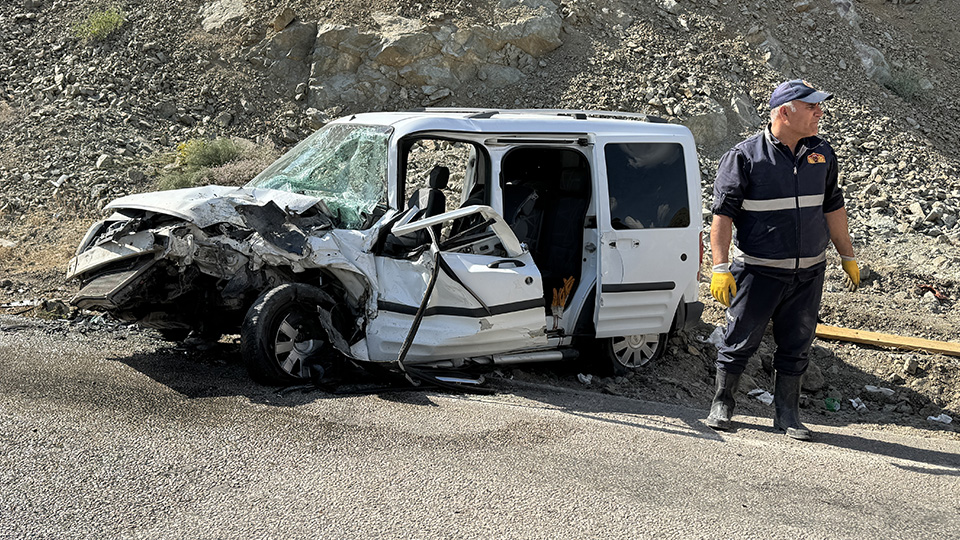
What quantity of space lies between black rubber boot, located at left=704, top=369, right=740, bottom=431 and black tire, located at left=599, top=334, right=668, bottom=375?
1.58 metres

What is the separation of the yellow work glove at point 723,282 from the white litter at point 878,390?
3.15m

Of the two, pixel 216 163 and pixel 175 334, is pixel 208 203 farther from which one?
pixel 216 163

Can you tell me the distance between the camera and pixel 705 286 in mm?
10914

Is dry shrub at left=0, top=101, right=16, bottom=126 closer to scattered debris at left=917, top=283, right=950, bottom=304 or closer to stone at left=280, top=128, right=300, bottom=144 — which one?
stone at left=280, top=128, right=300, bottom=144

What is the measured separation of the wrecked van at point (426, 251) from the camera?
19.1 feet

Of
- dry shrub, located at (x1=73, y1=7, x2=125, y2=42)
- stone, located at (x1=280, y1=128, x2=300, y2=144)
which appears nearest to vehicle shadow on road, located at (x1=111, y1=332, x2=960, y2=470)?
stone, located at (x1=280, y1=128, x2=300, y2=144)

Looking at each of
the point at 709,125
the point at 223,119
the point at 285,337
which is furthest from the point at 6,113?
the point at 709,125

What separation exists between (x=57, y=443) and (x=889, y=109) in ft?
55.9

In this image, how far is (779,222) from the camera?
5.30m

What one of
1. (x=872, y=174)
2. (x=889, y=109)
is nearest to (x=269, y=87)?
(x=872, y=174)

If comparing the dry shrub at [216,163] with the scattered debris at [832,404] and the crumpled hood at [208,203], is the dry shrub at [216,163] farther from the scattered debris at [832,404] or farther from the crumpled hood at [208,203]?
the scattered debris at [832,404]

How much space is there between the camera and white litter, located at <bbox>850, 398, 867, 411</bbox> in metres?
7.46

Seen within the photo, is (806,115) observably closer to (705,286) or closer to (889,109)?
(705,286)

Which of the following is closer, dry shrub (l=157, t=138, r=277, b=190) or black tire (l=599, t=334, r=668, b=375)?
black tire (l=599, t=334, r=668, b=375)
